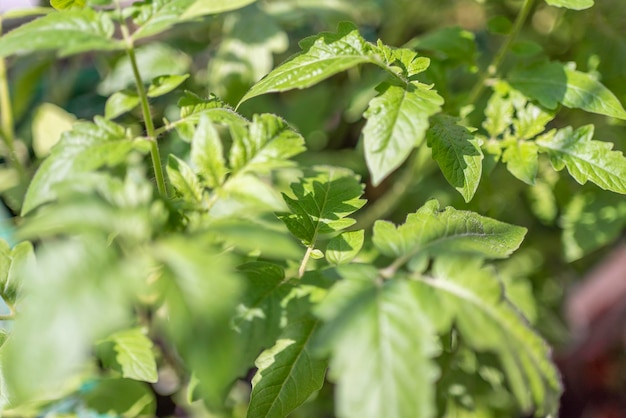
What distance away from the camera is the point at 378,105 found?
63cm

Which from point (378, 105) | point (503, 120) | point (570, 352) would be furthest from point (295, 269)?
point (570, 352)

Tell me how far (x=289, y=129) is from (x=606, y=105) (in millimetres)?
423

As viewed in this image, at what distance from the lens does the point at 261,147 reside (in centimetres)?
60

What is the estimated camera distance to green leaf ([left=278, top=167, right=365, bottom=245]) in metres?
0.69

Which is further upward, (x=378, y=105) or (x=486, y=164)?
(x=378, y=105)

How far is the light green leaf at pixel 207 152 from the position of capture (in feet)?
1.90

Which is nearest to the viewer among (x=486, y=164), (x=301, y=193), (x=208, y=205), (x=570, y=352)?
(x=208, y=205)

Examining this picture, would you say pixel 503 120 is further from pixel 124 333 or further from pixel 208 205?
pixel 124 333

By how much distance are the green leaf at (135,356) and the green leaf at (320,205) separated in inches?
9.4

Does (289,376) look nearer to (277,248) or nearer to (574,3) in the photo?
(277,248)

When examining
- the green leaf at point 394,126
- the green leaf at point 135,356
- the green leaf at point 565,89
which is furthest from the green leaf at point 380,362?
the green leaf at point 565,89

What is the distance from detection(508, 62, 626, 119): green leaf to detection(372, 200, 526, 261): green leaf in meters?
0.24

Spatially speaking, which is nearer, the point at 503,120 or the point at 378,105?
the point at 378,105

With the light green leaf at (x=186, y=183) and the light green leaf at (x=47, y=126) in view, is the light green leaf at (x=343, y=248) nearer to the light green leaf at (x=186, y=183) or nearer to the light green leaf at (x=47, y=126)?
the light green leaf at (x=186, y=183)
